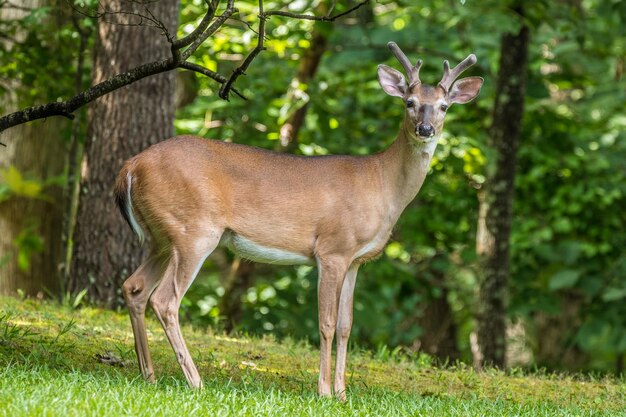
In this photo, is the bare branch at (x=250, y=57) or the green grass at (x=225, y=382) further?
the bare branch at (x=250, y=57)

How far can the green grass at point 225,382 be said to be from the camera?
5.04 metres

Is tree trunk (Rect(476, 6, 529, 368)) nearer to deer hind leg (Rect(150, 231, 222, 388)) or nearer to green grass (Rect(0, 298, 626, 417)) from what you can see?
green grass (Rect(0, 298, 626, 417))

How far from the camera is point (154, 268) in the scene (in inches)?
259

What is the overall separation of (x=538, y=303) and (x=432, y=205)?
1.80 meters

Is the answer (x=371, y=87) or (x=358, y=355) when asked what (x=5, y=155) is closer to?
(x=371, y=87)

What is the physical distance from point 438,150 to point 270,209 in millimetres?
5337

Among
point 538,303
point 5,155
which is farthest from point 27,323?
point 538,303

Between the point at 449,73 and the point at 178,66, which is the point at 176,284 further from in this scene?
the point at 449,73

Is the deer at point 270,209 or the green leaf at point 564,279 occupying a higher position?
the deer at point 270,209

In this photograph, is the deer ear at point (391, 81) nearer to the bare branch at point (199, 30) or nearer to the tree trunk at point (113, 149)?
the bare branch at point (199, 30)

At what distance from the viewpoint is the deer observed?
622 centimetres

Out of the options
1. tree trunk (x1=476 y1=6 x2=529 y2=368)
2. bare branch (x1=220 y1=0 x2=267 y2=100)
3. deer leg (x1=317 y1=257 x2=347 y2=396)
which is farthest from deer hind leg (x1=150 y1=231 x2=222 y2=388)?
tree trunk (x1=476 y1=6 x2=529 y2=368)

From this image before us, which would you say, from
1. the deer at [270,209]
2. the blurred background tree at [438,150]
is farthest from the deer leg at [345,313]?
the blurred background tree at [438,150]

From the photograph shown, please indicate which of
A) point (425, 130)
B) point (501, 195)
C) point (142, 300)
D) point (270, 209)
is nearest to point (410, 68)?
point (425, 130)
